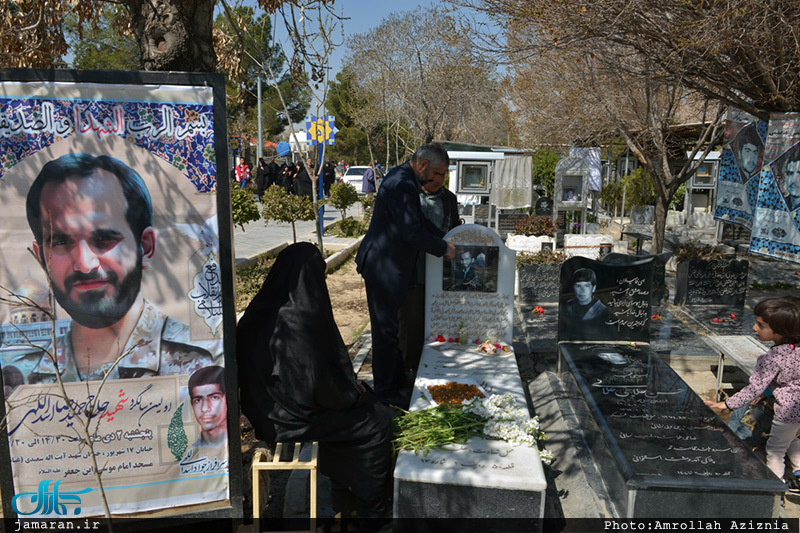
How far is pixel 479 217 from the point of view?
55.7ft

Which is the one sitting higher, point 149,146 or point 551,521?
point 149,146

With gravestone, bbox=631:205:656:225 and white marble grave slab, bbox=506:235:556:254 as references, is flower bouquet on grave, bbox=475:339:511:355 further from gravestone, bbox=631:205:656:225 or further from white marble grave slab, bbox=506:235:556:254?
gravestone, bbox=631:205:656:225

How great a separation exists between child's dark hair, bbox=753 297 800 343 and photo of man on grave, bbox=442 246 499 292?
2170 mm

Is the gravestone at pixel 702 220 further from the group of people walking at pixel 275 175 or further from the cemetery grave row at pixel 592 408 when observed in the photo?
the group of people walking at pixel 275 175

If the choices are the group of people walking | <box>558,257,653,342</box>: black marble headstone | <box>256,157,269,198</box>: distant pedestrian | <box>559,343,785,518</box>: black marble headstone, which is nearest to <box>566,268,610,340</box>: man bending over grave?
<box>558,257,653,342</box>: black marble headstone

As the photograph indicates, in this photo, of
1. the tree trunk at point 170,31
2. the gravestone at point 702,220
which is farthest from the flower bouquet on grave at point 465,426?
the gravestone at point 702,220

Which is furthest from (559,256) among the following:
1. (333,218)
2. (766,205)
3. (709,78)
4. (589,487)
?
(333,218)

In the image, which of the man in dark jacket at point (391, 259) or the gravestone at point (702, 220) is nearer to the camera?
the man in dark jacket at point (391, 259)

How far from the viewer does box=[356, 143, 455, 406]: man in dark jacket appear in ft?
15.0

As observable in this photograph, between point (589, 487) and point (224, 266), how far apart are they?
242 cm

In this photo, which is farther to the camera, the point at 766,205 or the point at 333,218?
the point at 333,218

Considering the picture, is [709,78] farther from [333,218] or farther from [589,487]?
[333,218]

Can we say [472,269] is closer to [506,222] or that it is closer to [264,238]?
[506,222]

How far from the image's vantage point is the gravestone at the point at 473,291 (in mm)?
5238
